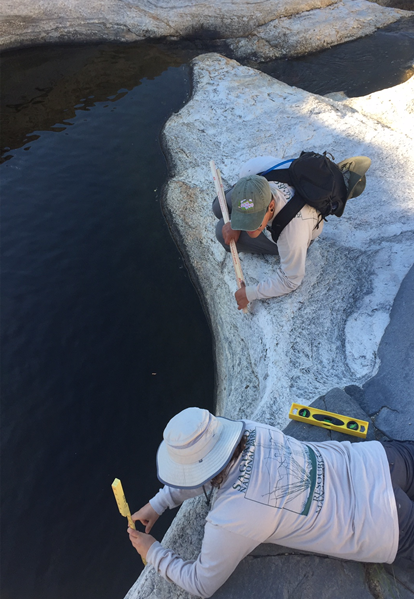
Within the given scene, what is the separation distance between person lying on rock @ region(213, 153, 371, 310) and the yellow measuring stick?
1.08 m

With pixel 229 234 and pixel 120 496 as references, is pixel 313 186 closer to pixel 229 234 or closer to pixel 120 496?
pixel 229 234

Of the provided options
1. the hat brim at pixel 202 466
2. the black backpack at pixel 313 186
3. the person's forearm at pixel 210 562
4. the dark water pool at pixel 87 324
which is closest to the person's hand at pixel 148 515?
the person's forearm at pixel 210 562

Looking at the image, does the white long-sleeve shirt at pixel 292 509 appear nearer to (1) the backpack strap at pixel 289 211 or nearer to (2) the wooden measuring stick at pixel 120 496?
(2) the wooden measuring stick at pixel 120 496

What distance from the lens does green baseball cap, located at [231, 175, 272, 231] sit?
9.53 ft

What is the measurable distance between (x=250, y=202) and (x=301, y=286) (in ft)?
3.47

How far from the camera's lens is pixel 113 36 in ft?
28.8

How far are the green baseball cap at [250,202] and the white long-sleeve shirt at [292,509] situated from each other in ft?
4.64

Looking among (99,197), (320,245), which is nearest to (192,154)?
(99,197)

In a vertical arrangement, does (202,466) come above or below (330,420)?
above

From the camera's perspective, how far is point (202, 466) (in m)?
1.87

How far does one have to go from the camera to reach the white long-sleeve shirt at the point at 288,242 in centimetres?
314

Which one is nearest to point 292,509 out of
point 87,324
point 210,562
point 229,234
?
point 210,562

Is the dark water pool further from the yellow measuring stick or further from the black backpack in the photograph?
the black backpack

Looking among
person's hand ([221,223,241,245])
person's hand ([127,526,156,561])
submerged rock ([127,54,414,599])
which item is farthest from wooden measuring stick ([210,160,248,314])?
person's hand ([127,526,156,561])
